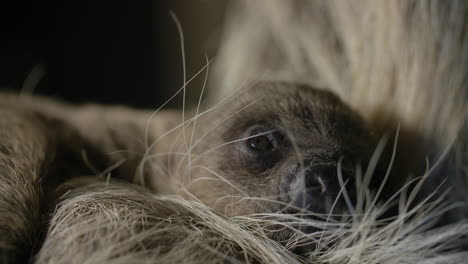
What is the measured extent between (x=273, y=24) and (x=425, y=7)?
548mm

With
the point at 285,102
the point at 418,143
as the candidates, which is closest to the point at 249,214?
the point at 285,102

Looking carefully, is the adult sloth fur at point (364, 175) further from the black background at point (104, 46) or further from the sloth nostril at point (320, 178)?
the black background at point (104, 46)

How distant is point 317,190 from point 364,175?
0.44 feet

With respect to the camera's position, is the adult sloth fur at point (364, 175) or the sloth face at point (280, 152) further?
the sloth face at point (280, 152)

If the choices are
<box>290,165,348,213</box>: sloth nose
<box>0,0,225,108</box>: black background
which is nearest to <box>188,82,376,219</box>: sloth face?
<box>290,165,348,213</box>: sloth nose

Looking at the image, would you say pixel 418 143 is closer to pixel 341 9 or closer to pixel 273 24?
pixel 341 9

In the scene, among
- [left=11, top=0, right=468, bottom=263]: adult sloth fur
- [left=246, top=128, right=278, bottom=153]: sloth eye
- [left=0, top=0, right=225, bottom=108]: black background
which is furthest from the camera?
[left=0, top=0, right=225, bottom=108]: black background

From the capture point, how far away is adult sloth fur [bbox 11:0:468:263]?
2.80 feet

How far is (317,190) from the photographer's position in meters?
0.95

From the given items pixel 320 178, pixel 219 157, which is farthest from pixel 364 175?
pixel 219 157

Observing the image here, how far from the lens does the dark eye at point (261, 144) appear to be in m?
1.10

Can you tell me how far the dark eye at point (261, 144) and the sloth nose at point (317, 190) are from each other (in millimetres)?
138

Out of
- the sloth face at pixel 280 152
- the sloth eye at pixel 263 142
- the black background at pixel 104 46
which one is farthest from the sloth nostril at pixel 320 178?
the black background at pixel 104 46

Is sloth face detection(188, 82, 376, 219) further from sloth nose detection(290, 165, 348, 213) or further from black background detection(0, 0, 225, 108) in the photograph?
black background detection(0, 0, 225, 108)
